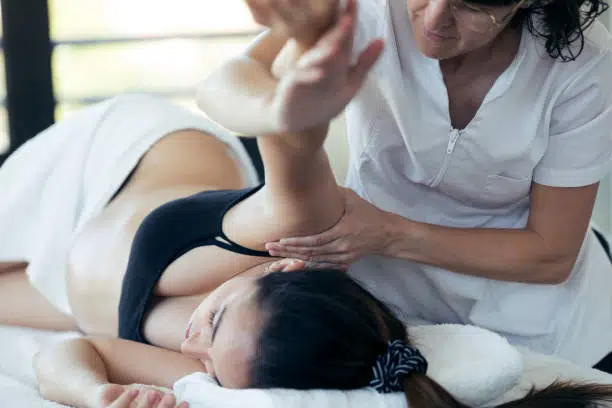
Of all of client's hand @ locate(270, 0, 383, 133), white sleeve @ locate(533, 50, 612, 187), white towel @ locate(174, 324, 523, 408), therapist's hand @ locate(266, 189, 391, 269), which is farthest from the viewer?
white sleeve @ locate(533, 50, 612, 187)

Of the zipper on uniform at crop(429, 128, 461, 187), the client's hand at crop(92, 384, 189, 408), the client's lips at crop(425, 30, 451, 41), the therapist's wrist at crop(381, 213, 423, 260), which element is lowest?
the client's hand at crop(92, 384, 189, 408)

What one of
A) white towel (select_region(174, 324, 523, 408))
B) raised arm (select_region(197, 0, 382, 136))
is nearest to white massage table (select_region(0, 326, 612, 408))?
white towel (select_region(174, 324, 523, 408))

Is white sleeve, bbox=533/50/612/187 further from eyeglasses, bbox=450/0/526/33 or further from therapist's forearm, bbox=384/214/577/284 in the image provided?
eyeglasses, bbox=450/0/526/33

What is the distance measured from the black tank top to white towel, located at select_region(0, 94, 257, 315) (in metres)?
0.31

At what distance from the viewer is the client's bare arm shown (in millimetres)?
1531

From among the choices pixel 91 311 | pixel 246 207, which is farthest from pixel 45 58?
pixel 246 207

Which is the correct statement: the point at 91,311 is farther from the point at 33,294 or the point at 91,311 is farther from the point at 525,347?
the point at 525,347

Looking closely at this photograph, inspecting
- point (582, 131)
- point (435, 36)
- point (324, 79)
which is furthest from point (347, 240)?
point (324, 79)

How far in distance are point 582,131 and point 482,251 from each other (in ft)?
1.00

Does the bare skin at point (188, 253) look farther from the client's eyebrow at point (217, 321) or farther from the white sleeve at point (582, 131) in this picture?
the white sleeve at point (582, 131)

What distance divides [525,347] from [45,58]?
7.39ft

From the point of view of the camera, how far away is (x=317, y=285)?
1.38 metres

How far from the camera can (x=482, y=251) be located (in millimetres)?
1725

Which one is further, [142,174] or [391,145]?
[142,174]
